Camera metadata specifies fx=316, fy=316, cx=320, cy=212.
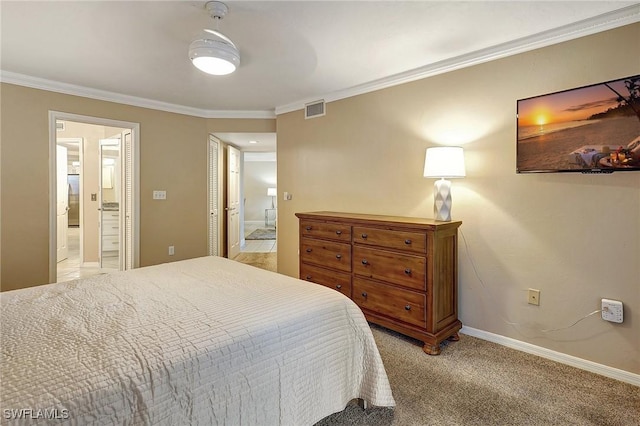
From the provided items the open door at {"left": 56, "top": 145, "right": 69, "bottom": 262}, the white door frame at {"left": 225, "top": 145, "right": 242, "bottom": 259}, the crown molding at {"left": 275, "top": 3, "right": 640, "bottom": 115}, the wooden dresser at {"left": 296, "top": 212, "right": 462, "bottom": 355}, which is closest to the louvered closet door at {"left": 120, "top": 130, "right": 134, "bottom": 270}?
the white door frame at {"left": 225, "top": 145, "right": 242, "bottom": 259}

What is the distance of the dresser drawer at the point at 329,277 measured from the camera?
285 centimetres

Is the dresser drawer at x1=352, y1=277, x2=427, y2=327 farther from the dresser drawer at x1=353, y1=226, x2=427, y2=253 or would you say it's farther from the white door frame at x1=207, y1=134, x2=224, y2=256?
the white door frame at x1=207, y1=134, x2=224, y2=256

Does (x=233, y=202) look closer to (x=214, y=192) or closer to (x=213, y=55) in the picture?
(x=214, y=192)

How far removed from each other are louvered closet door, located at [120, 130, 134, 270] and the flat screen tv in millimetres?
4249

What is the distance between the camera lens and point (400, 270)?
2471 mm

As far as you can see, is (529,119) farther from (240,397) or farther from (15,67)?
(15,67)

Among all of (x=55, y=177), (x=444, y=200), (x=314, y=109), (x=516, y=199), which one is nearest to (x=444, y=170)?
(x=444, y=200)

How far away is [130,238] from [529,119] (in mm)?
4427

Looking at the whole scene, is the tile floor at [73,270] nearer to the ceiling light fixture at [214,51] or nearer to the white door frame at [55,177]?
the white door frame at [55,177]

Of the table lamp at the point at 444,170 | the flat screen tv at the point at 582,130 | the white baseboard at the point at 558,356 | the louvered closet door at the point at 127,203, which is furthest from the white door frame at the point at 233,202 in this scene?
the flat screen tv at the point at 582,130

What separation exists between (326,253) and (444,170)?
4.21 feet

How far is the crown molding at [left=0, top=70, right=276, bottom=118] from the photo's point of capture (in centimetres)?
316

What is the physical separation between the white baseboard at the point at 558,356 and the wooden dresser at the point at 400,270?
21 cm

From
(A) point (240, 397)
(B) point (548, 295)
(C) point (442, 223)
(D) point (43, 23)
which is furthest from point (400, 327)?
(D) point (43, 23)
